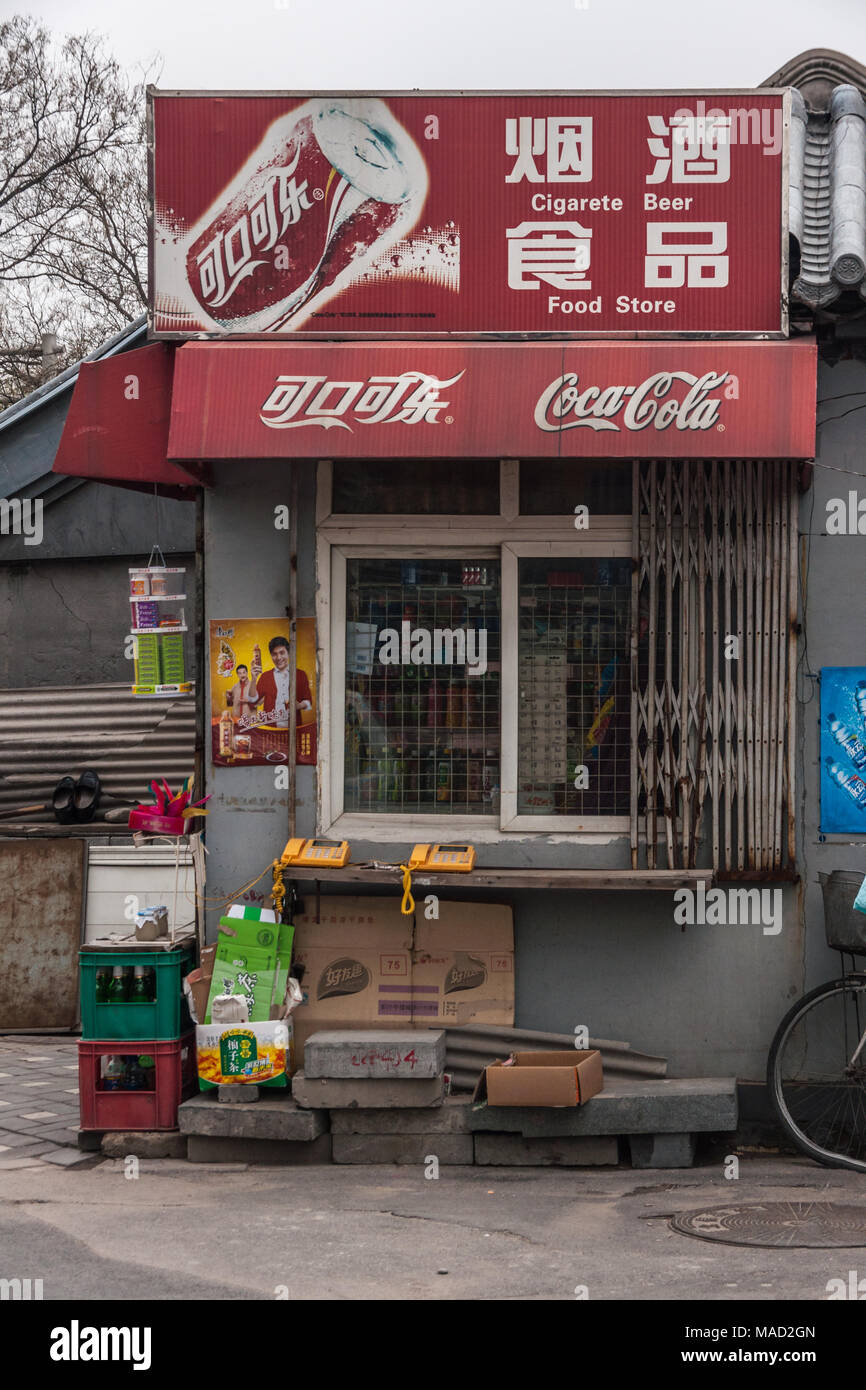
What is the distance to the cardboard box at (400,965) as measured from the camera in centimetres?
807

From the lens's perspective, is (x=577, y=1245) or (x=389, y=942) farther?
(x=389, y=942)

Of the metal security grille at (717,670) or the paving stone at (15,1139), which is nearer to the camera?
the metal security grille at (717,670)

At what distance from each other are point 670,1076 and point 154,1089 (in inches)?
114

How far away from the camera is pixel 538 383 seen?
7.59 m

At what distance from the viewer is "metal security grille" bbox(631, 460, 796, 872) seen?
313 inches

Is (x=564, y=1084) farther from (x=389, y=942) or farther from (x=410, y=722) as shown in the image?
(x=410, y=722)

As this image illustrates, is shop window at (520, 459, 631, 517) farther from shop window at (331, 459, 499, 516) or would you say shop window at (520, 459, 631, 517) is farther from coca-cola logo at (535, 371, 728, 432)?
coca-cola logo at (535, 371, 728, 432)

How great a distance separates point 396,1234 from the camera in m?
6.25

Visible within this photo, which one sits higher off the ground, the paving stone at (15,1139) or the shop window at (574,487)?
the shop window at (574,487)

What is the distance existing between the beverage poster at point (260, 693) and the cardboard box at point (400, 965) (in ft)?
3.07

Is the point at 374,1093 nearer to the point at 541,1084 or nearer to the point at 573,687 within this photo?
the point at 541,1084

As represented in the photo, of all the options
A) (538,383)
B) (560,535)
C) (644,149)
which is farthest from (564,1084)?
(644,149)

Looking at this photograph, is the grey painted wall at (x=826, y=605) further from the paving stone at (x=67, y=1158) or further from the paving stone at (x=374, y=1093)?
the paving stone at (x=67, y=1158)

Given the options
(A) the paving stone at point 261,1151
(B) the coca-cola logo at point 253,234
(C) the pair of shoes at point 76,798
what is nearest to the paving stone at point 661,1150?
(A) the paving stone at point 261,1151
